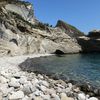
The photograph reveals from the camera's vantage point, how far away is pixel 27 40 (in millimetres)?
65312

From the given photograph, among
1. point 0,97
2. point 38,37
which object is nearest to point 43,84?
point 0,97

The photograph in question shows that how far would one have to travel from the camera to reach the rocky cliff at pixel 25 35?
57.5m

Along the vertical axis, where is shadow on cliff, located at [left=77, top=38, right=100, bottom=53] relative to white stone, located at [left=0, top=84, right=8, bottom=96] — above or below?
above

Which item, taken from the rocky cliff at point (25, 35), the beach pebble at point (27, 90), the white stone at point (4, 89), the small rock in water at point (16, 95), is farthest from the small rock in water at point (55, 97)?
the rocky cliff at point (25, 35)

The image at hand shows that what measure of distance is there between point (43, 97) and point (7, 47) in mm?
41727

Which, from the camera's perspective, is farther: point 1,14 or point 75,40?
point 75,40

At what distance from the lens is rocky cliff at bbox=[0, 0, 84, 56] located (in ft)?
189

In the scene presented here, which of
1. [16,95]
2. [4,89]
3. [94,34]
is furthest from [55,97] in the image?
[94,34]

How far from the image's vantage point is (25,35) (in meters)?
65.2

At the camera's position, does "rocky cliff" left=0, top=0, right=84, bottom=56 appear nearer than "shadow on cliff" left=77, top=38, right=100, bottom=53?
Yes

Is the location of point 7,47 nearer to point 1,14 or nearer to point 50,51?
point 1,14

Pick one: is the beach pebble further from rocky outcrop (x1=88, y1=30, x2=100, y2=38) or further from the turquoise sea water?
rocky outcrop (x1=88, y1=30, x2=100, y2=38)

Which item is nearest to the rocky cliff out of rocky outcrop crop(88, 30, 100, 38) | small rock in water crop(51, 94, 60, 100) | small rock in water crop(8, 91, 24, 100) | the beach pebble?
rocky outcrop crop(88, 30, 100, 38)

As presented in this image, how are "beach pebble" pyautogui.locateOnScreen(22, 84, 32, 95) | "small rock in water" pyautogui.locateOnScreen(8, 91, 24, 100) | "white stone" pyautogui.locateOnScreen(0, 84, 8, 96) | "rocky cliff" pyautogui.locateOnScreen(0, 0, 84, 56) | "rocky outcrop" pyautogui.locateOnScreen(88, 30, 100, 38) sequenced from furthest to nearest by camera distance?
"rocky outcrop" pyautogui.locateOnScreen(88, 30, 100, 38) → "rocky cliff" pyautogui.locateOnScreen(0, 0, 84, 56) → "beach pebble" pyautogui.locateOnScreen(22, 84, 32, 95) → "white stone" pyautogui.locateOnScreen(0, 84, 8, 96) → "small rock in water" pyautogui.locateOnScreen(8, 91, 24, 100)
